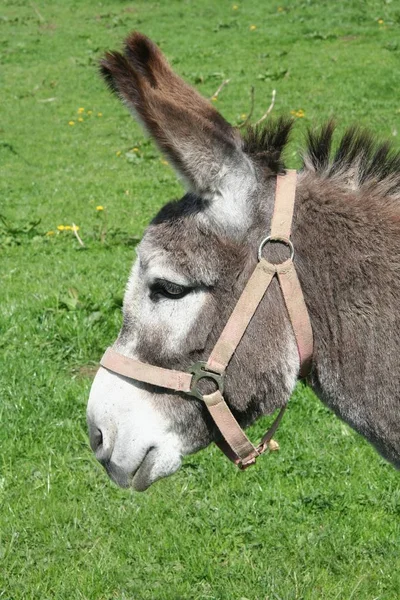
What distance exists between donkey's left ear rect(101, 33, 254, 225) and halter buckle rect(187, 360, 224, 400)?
534 mm

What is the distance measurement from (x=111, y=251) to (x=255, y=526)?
4493 mm

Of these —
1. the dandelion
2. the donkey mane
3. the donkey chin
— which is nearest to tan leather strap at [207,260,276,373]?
the donkey chin

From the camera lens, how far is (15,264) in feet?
27.4

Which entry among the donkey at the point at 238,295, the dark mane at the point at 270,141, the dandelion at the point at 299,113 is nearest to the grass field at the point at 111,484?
the dark mane at the point at 270,141

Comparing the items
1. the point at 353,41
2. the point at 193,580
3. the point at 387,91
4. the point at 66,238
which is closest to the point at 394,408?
the point at 193,580

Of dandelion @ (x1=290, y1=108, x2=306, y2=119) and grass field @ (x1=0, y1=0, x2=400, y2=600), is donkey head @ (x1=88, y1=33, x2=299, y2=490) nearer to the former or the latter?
grass field @ (x1=0, y1=0, x2=400, y2=600)

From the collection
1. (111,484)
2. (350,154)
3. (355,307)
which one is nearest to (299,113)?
(111,484)

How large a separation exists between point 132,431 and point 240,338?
1.53ft

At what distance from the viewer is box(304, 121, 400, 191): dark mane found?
2.85m

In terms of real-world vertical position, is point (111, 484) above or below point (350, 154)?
below

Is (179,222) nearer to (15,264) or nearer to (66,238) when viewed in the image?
(15,264)

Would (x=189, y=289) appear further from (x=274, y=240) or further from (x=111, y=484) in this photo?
(x=111, y=484)

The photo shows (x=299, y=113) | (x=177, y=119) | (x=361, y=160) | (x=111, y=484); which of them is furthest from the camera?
(x=299, y=113)

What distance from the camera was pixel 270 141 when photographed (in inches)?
111
